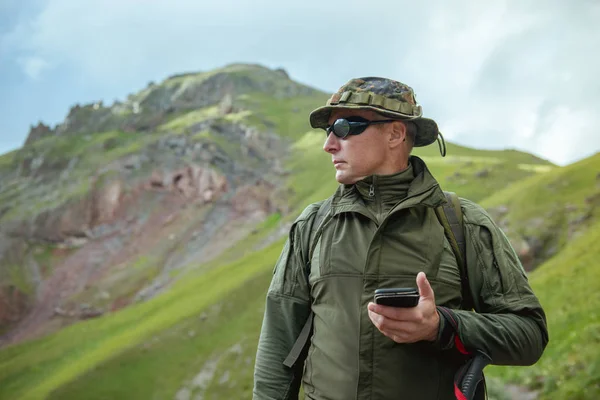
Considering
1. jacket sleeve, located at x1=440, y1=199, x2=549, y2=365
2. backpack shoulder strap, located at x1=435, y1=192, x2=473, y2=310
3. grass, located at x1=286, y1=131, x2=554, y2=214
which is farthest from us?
grass, located at x1=286, y1=131, x2=554, y2=214

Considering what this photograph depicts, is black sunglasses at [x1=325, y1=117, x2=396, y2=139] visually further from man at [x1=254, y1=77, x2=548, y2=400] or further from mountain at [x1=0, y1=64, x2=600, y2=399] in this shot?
mountain at [x1=0, y1=64, x2=600, y2=399]

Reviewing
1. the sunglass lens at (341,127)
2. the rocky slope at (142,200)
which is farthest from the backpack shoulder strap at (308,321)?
the rocky slope at (142,200)

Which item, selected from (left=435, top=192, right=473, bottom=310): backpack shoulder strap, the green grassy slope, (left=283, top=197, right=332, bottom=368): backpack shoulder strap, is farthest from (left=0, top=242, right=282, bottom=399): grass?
(left=435, top=192, right=473, bottom=310): backpack shoulder strap

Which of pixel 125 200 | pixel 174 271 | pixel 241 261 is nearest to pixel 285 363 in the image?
pixel 241 261

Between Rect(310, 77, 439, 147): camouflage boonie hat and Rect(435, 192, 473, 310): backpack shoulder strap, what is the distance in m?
0.93

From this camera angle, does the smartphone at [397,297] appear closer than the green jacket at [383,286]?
Yes

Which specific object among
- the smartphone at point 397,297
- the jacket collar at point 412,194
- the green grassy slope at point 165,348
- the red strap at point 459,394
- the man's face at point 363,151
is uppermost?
the man's face at point 363,151

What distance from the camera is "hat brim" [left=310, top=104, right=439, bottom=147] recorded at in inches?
172

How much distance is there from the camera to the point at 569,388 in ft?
39.8

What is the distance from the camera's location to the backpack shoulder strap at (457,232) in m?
4.02

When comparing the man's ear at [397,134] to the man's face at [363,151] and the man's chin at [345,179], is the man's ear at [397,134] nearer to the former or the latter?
the man's face at [363,151]

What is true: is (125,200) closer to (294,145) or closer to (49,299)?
(49,299)

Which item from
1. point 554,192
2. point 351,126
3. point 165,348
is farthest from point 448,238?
point 554,192

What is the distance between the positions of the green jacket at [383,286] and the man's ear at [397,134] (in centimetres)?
38
